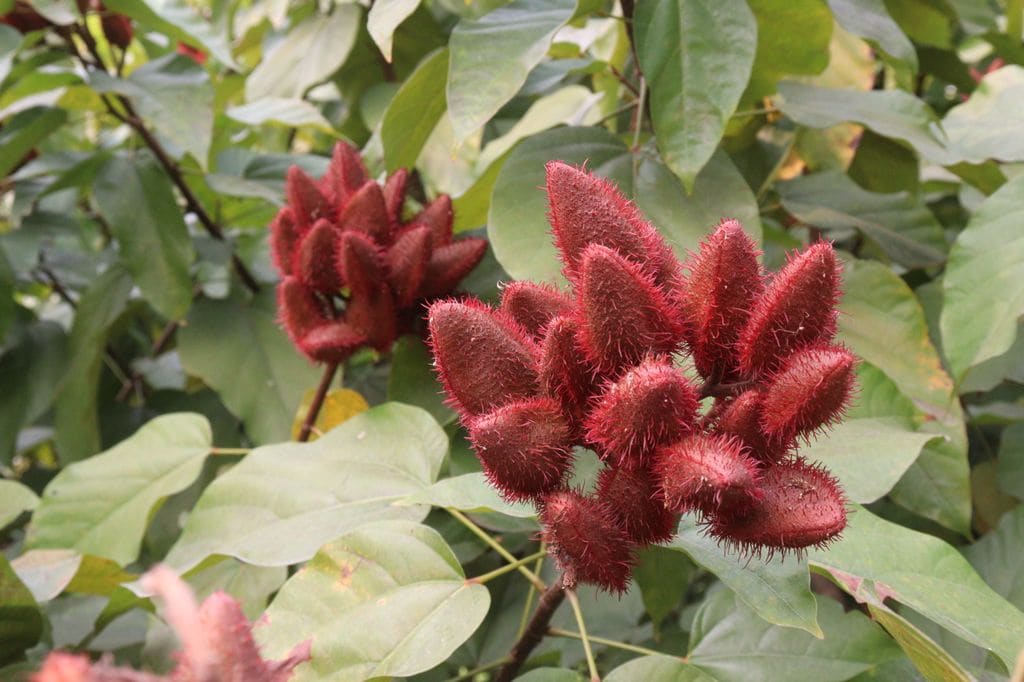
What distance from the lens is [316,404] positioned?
1778mm

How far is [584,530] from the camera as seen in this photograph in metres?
0.93

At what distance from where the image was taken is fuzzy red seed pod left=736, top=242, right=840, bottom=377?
3.08 ft

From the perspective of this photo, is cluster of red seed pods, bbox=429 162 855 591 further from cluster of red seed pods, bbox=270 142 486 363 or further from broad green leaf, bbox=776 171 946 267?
broad green leaf, bbox=776 171 946 267

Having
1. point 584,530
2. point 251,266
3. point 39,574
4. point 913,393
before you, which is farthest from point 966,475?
point 251,266

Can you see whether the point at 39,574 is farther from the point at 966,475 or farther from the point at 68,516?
the point at 966,475

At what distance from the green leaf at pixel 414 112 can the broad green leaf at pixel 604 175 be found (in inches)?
8.4

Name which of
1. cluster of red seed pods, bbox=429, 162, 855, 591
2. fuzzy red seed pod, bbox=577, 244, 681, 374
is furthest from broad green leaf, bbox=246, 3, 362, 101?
fuzzy red seed pod, bbox=577, 244, 681, 374

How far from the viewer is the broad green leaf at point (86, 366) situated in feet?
7.38

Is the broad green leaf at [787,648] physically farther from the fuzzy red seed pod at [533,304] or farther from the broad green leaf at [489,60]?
the broad green leaf at [489,60]

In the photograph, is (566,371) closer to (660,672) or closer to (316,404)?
(660,672)

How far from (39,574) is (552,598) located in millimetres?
907

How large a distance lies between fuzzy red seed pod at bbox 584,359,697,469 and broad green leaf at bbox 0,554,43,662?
3.10 ft

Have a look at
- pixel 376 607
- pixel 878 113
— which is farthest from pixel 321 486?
pixel 878 113

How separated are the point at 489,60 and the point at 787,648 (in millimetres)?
990
